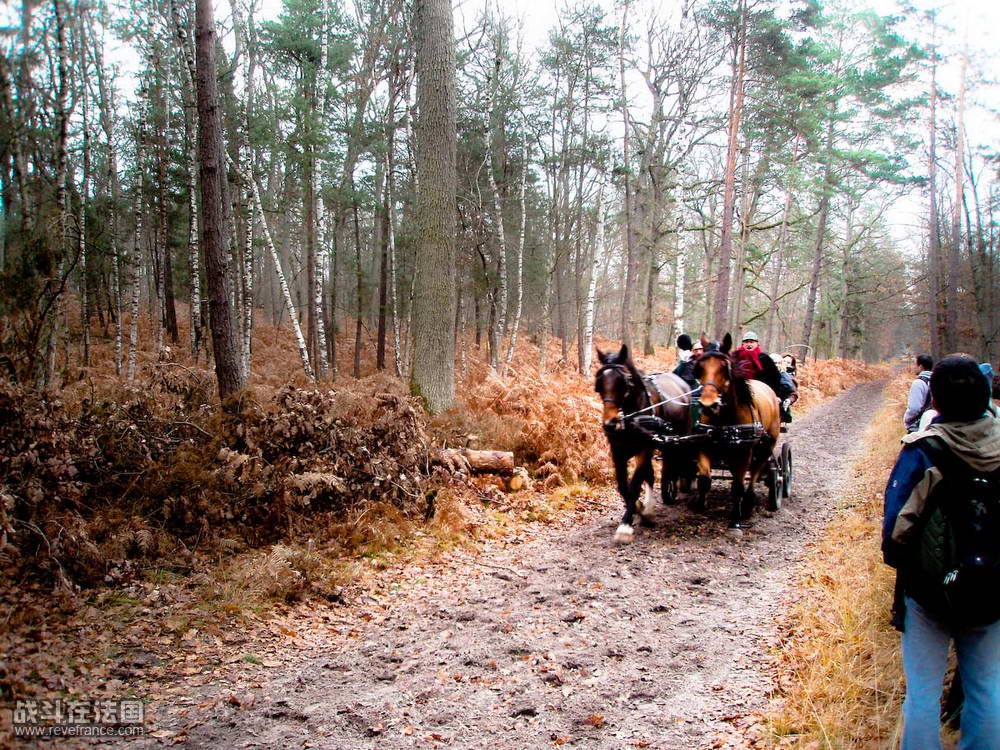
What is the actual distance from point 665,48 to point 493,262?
999 centimetres

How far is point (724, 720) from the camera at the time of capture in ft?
11.3

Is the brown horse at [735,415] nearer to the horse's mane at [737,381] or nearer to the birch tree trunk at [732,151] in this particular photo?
the horse's mane at [737,381]

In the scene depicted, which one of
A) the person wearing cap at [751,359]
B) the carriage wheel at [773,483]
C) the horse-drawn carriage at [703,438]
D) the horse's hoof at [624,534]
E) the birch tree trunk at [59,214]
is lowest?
the horse's hoof at [624,534]

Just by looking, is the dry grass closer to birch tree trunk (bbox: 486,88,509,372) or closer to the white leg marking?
the white leg marking

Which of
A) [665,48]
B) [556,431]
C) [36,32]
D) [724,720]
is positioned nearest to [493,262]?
[665,48]

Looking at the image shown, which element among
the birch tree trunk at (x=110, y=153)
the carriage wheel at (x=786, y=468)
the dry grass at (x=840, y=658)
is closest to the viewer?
the dry grass at (x=840, y=658)

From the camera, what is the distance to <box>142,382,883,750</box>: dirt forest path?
11.0ft

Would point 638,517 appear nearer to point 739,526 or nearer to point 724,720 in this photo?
point 739,526

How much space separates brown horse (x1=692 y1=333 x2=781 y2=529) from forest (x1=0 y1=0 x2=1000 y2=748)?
2.17ft

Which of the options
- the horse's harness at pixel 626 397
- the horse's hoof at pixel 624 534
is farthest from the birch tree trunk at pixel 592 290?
the horse's hoof at pixel 624 534

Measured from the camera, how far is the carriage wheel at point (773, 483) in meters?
8.00

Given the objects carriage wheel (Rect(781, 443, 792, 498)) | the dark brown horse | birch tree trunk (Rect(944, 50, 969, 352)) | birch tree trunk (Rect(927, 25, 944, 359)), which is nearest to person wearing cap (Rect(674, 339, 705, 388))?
the dark brown horse

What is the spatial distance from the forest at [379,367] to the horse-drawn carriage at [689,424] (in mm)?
707

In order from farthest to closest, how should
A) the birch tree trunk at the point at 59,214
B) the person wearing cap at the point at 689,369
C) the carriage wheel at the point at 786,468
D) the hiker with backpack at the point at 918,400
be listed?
the carriage wheel at the point at 786,468
the hiker with backpack at the point at 918,400
the person wearing cap at the point at 689,369
the birch tree trunk at the point at 59,214
